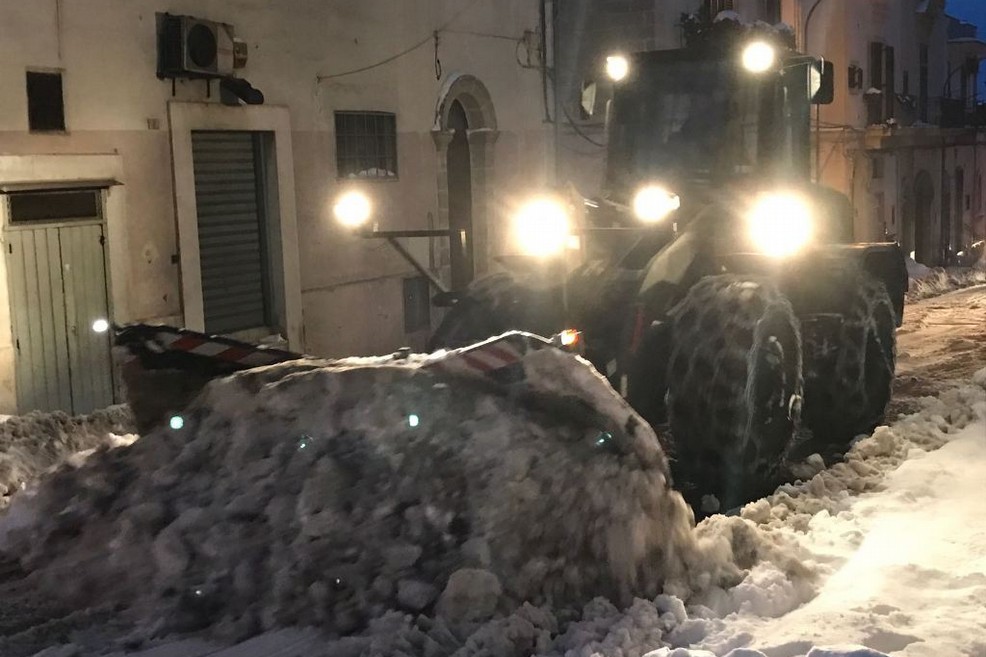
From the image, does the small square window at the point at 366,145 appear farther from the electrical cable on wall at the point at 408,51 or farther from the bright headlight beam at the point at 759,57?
the bright headlight beam at the point at 759,57

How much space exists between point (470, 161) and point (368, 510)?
475 inches

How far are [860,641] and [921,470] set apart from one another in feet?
10.1

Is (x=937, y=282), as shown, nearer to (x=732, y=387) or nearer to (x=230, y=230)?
(x=230, y=230)

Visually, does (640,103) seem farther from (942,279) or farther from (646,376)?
(942,279)

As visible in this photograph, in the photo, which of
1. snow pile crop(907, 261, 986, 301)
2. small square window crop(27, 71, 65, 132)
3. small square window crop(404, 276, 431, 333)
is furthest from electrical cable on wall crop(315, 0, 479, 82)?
snow pile crop(907, 261, 986, 301)

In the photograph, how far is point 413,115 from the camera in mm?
14953

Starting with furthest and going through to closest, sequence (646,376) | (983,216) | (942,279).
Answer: (983,216) < (942,279) < (646,376)

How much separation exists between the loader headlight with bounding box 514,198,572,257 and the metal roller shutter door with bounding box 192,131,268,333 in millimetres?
4912

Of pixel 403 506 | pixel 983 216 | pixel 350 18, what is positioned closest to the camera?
pixel 403 506

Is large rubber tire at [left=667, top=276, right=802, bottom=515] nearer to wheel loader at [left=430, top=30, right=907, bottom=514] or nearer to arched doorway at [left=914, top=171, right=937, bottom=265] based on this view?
wheel loader at [left=430, top=30, right=907, bottom=514]

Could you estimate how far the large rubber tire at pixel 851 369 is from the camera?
8.35 m

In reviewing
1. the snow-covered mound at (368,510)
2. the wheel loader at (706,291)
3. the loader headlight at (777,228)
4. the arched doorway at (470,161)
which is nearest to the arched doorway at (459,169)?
the arched doorway at (470,161)

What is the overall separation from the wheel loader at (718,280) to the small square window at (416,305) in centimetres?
642

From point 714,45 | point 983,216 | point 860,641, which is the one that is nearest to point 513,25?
point 714,45
